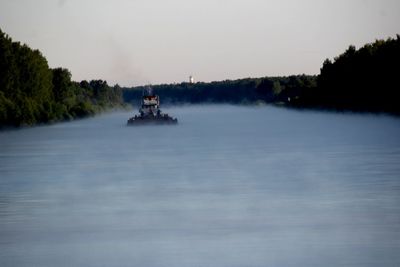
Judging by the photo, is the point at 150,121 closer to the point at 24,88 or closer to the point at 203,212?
the point at 24,88

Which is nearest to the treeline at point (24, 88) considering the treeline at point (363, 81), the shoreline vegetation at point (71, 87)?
the shoreline vegetation at point (71, 87)

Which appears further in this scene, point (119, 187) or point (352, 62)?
point (352, 62)

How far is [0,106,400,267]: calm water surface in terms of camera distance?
11.9 m

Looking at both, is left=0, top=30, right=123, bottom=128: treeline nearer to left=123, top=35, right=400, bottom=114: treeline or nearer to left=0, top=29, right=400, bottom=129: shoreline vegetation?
left=0, top=29, right=400, bottom=129: shoreline vegetation

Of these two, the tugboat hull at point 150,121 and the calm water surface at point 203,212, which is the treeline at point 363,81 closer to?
the tugboat hull at point 150,121

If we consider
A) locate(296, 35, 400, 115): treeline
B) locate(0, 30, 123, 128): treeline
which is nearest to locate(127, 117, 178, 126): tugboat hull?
locate(0, 30, 123, 128): treeline

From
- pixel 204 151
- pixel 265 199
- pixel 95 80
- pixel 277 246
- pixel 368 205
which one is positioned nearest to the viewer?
pixel 277 246

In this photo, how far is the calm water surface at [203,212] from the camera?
39.1 feet

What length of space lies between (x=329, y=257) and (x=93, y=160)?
20135mm

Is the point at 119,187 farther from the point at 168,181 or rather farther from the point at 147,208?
the point at 147,208

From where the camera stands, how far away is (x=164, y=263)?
11.4 m

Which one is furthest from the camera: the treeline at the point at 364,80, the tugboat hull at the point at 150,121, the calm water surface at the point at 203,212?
the treeline at the point at 364,80

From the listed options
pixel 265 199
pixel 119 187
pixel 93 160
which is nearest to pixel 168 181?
pixel 119 187

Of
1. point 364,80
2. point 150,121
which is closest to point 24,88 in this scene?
point 150,121
